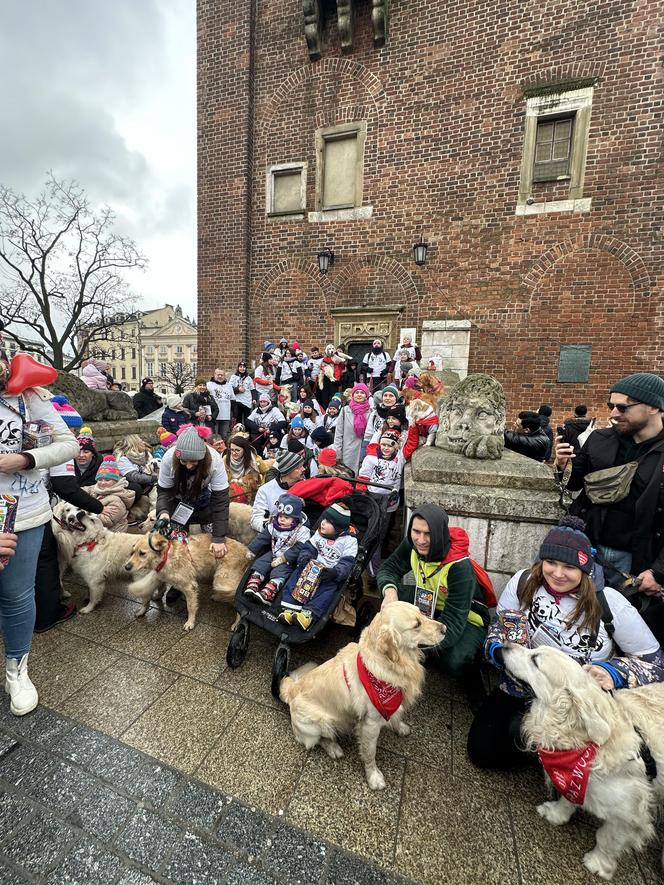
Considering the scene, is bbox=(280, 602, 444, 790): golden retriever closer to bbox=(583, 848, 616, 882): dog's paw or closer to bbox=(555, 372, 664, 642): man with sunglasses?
bbox=(583, 848, 616, 882): dog's paw

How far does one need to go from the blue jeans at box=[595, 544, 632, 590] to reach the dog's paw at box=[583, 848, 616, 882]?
4.39 feet

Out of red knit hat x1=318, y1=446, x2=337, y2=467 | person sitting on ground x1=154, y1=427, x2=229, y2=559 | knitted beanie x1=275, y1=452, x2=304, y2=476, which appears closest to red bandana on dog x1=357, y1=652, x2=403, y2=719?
person sitting on ground x1=154, y1=427, x2=229, y2=559

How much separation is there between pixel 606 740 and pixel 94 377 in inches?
414

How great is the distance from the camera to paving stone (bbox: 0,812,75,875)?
1.69 meters

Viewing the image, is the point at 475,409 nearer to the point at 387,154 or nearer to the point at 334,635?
the point at 334,635

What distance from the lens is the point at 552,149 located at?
30.9ft

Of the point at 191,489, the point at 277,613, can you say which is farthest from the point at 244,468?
the point at 277,613

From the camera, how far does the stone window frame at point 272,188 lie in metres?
11.3

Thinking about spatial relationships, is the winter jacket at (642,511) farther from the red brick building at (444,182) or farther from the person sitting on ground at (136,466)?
the red brick building at (444,182)

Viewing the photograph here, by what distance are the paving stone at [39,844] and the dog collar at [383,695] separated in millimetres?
1548

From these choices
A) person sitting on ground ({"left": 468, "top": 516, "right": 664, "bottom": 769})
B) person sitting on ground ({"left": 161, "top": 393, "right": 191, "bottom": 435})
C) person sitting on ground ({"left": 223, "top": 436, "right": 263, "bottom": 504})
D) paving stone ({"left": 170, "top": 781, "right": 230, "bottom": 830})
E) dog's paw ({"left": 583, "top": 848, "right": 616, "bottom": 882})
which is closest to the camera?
dog's paw ({"left": 583, "top": 848, "right": 616, "bottom": 882})

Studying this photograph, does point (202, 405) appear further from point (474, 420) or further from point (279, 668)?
point (279, 668)

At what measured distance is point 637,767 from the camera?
167 cm

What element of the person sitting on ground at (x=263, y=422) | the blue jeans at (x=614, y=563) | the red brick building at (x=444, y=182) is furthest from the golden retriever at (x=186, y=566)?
the red brick building at (x=444, y=182)
